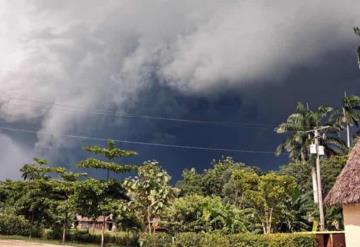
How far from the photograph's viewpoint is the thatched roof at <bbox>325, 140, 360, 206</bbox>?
18.9m

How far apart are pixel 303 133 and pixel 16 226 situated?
30.0 metres

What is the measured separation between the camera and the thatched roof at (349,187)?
18.9 meters

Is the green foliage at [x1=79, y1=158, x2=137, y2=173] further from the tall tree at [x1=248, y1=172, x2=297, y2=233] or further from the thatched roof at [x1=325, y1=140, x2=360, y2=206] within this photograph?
the thatched roof at [x1=325, y1=140, x2=360, y2=206]

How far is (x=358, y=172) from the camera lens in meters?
19.6

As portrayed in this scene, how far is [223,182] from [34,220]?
96.1 feet

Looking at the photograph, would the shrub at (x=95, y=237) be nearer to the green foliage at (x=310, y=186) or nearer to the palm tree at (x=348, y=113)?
the green foliage at (x=310, y=186)

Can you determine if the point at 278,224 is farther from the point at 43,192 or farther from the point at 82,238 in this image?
the point at 43,192

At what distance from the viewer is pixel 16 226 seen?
47.1 metres

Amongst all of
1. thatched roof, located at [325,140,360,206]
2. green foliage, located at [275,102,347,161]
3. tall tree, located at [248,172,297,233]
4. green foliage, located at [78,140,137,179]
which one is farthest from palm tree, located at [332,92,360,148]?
thatched roof, located at [325,140,360,206]

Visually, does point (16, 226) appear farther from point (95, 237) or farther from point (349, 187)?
point (349, 187)

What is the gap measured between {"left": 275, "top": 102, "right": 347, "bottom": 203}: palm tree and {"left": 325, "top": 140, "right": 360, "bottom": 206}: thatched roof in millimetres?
26447

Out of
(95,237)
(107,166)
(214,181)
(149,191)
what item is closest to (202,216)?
(149,191)

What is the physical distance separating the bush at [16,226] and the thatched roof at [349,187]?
112ft

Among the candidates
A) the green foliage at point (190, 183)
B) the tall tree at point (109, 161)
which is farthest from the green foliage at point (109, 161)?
the green foliage at point (190, 183)
